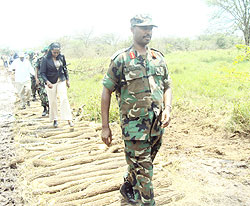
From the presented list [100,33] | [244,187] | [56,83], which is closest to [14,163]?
[56,83]

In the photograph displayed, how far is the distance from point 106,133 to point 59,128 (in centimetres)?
307

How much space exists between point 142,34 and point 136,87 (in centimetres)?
45

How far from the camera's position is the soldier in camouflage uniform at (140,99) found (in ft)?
7.20

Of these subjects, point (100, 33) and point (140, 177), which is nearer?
point (140, 177)

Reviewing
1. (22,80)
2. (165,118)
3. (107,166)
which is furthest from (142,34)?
(22,80)

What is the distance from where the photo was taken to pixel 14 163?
3496 mm

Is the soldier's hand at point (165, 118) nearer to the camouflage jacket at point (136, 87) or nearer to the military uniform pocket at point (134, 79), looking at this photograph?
the camouflage jacket at point (136, 87)

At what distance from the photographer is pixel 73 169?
3.40 metres

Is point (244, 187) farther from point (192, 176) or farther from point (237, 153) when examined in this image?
point (237, 153)

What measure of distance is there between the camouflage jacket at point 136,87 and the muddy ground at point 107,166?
2.96 feet

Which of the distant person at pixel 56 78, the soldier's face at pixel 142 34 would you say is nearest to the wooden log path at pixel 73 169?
the distant person at pixel 56 78

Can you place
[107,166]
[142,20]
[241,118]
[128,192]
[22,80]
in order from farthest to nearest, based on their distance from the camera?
[22,80]
[241,118]
[107,166]
[128,192]
[142,20]

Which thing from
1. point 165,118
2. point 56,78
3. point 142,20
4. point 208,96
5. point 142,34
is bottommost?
point 208,96

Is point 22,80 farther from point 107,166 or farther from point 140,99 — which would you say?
point 140,99
